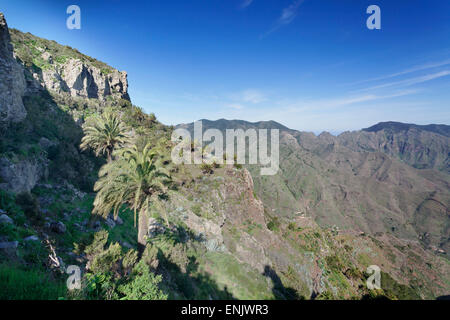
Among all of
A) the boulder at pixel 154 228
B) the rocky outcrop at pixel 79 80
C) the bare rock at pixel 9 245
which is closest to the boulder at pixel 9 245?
the bare rock at pixel 9 245

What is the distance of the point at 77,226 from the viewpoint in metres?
12.6

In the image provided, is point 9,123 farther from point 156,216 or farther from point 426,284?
point 426,284

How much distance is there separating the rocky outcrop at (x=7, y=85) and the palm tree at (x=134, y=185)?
13216 mm

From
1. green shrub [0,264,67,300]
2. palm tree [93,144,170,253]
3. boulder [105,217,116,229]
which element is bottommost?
boulder [105,217,116,229]

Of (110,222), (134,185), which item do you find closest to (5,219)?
(134,185)

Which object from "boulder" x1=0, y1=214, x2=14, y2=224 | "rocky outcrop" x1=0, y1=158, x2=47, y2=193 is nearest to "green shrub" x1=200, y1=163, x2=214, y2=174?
"rocky outcrop" x1=0, y1=158, x2=47, y2=193

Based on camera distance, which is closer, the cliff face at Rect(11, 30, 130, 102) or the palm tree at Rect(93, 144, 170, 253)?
the palm tree at Rect(93, 144, 170, 253)

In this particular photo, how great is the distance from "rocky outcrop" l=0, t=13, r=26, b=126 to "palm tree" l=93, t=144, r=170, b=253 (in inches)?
520

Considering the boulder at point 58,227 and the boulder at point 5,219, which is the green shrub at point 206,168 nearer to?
the boulder at point 58,227

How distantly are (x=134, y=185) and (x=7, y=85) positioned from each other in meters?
17.3

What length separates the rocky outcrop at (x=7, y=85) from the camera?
15.7 metres

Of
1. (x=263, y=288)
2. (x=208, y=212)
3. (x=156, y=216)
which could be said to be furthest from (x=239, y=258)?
(x=156, y=216)

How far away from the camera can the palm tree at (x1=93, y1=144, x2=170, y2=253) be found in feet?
35.9

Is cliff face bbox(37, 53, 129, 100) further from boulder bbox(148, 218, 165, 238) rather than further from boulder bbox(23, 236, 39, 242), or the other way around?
boulder bbox(23, 236, 39, 242)
